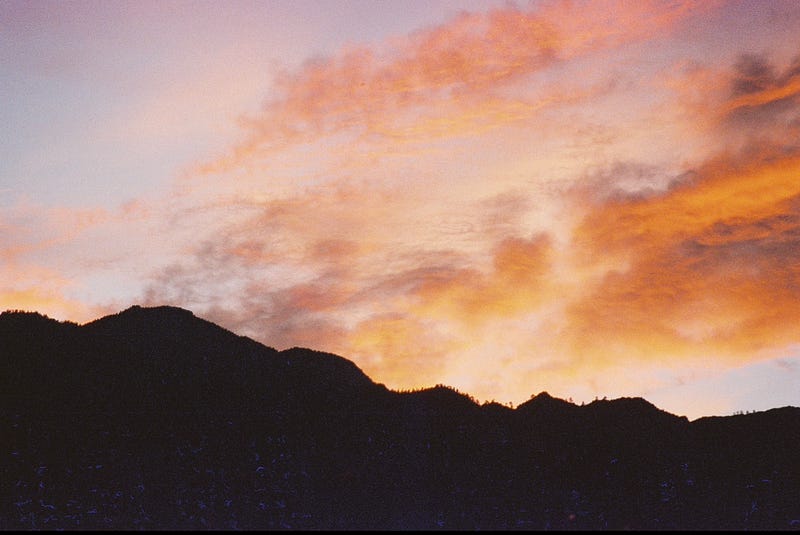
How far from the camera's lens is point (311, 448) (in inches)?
1751

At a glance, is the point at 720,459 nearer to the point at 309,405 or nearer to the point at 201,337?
the point at 309,405

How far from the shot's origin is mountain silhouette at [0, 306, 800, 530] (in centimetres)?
3841

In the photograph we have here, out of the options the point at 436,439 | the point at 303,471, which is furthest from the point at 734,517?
the point at 303,471

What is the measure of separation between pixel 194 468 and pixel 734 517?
89.9ft

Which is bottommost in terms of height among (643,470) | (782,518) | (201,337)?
(782,518)

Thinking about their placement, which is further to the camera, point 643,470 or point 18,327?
point 18,327

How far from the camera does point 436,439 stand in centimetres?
4734

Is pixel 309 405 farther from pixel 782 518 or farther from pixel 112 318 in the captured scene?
pixel 782 518

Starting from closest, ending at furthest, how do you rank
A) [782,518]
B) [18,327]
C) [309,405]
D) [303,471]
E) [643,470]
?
1. [782,518]
2. [303,471]
3. [643,470]
4. [309,405]
5. [18,327]

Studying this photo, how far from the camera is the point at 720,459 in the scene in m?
47.1

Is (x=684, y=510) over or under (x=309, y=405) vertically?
under

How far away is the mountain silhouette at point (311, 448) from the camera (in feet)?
126

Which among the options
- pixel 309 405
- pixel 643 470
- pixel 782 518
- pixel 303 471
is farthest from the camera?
pixel 309 405

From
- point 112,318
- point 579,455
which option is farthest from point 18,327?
point 579,455
